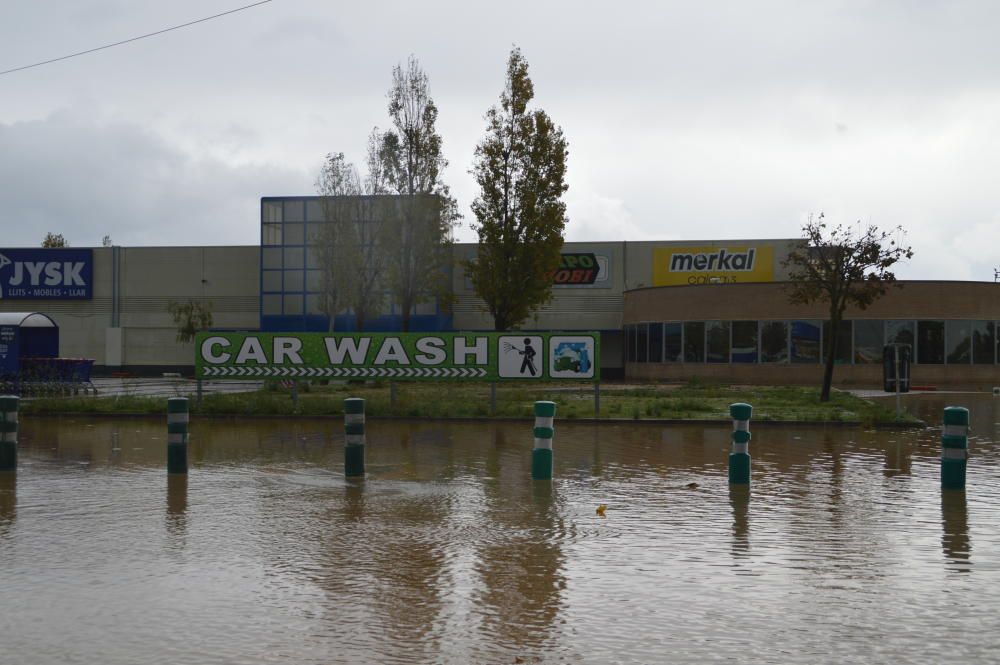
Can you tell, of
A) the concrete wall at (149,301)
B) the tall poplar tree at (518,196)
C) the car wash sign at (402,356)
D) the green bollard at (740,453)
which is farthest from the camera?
the concrete wall at (149,301)

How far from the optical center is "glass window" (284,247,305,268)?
58969 millimetres

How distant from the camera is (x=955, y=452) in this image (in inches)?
481

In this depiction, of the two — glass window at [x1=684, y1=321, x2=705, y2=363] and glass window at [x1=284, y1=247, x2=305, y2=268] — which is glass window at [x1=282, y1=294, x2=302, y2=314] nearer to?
glass window at [x1=284, y1=247, x2=305, y2=268]

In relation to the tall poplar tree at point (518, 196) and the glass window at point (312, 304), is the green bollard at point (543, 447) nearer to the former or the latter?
the tall poplar tree at point (518, 196)

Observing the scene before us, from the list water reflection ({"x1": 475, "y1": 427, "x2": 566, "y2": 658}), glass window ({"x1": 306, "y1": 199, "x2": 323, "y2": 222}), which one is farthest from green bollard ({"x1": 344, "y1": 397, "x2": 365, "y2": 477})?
glass window ({"x1": 306, "y1": 199, "x2": 323, "y2": 222})

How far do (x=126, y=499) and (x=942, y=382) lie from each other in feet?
140

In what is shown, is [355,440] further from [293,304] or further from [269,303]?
[269,303]

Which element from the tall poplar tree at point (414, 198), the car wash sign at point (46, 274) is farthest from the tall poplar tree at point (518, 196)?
the car wash sign at point (46, 274)

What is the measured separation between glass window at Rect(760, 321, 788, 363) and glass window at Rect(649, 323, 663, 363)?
515 cm

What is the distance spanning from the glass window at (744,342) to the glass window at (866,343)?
4428 millimetres

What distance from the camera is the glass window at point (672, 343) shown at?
1972 inches

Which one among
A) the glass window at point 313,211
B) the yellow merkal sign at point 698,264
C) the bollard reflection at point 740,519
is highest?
the glass window at point 313,211

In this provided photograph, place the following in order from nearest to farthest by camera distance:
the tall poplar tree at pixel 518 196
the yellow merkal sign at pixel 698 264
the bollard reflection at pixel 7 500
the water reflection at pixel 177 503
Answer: the water reflection at pixel 177 503, the bollard reflection at pixel 7 500, the tall poplar tree at pixel 518 196, the yellow merkal sign at pixel 698 264

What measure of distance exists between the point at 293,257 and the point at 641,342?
2005cm
